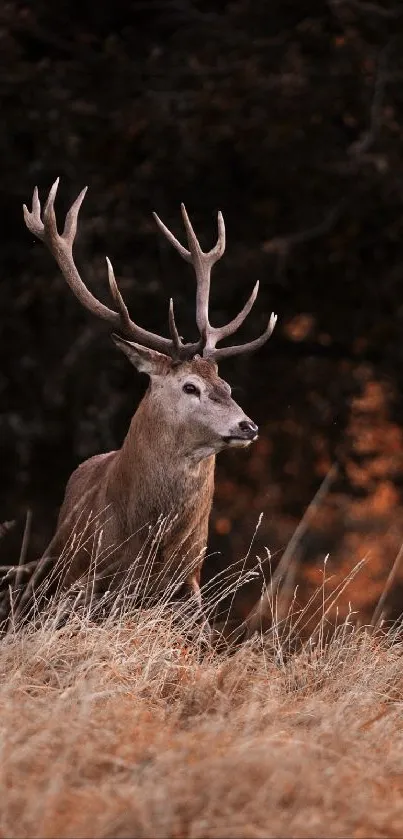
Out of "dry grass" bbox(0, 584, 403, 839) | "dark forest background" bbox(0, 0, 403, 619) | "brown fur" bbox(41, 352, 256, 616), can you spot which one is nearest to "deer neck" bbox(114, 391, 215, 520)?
"brown fur" bbox(41, 352, 256, 616)

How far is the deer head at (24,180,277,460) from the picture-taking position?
234 inches

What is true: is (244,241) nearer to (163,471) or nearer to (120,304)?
(120,304)

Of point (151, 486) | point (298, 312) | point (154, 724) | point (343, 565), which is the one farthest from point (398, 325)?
point (154, 724)

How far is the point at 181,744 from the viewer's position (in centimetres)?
350

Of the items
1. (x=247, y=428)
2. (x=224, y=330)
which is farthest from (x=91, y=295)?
(x=247, y=428)

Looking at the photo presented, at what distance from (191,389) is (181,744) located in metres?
2.71

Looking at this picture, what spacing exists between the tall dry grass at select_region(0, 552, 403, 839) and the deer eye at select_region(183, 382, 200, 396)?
1526 mm

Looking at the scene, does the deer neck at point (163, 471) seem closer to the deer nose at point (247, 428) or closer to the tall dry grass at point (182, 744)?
the deer nose at point (247, 428)

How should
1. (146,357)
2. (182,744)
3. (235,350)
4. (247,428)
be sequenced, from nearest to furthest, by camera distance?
1. (182,744)
2. (247,428)
3. (146,357)
4. (235,350)

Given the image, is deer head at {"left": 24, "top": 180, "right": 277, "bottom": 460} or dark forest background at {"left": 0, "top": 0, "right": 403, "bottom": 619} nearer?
deer head at {"left": 24, "top": 180, "right": 277, "bottom": 460}

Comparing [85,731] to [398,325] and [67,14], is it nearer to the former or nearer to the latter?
[398,325]

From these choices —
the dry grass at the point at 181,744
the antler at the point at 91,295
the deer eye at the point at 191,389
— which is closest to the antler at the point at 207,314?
the antler at the point at 91,295

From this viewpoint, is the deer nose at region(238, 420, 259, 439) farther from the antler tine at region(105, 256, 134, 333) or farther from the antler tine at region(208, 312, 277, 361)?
the antler tine at region(105, 256, 134, 333)

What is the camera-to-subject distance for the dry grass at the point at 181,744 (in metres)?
3.10
